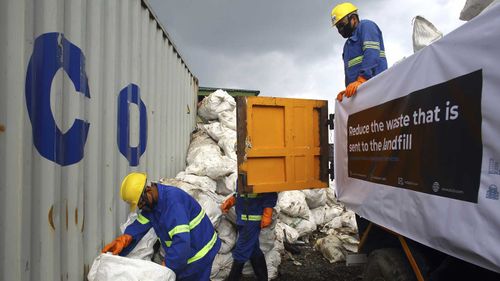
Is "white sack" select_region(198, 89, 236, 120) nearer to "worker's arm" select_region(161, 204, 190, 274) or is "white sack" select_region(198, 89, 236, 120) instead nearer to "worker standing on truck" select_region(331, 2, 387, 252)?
"worker standing on truck" select_region(331, 2, 387, 252)

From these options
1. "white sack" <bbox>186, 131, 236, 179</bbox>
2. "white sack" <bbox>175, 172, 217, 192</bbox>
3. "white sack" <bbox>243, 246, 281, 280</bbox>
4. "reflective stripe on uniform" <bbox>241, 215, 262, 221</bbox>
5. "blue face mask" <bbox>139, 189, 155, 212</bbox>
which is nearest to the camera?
"blue face mask" <bbox>139, 189, 155, 212</bbox>

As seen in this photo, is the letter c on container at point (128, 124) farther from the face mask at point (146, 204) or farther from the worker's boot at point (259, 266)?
the worker's boot at point (259, 266)

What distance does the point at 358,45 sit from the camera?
3.15 m

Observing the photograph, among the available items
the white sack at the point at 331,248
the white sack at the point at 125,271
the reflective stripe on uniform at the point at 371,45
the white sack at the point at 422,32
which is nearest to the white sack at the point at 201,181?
the white sack at the point at 331,248

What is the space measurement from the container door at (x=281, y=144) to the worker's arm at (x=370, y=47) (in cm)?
46

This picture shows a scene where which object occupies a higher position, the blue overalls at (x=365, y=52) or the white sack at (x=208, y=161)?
the blue overalls at (x=365, y=52)

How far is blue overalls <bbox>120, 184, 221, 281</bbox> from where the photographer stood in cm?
242

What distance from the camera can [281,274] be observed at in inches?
163

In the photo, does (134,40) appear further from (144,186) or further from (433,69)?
(433,69)

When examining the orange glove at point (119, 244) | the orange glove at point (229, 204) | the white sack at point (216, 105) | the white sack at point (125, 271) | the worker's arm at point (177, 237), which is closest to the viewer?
the white sack at point (125, 271)

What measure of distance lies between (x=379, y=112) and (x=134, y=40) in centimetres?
232

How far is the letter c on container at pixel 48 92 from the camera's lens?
5.86 feet

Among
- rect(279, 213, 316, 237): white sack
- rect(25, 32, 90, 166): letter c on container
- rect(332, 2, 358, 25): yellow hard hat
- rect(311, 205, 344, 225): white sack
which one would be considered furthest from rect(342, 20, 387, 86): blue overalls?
rect(311, 205, 344, 225): white sack

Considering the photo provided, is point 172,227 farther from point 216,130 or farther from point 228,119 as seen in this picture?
point 228,119
